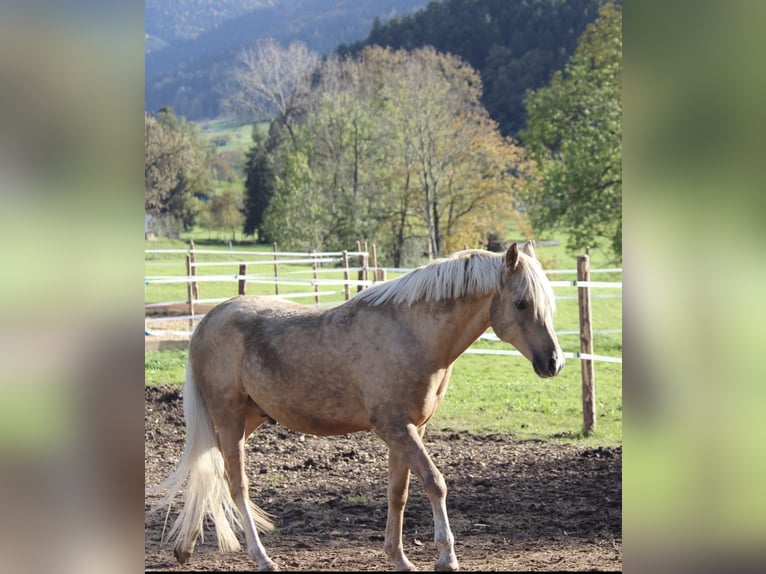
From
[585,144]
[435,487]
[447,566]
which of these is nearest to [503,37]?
[585,144]

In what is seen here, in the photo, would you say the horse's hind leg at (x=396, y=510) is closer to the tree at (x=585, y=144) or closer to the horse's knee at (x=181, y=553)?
the horse's knee at (x=181, y=553)

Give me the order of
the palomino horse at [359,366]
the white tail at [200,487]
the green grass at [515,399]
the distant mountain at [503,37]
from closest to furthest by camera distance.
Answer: the palomino horse at [359,366] → the white tail at [200,487] → the green grass at [515,399] → the distant mountain at [503,37]

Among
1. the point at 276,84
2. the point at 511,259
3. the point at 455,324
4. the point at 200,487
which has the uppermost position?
the point at 276,84

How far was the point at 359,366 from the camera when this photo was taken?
3.51 m

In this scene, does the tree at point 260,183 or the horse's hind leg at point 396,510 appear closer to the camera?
the horse's hind leg at point 396,510

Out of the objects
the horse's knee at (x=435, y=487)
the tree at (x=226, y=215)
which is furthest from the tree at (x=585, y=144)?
the tree at (x=226, y=215)

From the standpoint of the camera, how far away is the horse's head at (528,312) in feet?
10.6

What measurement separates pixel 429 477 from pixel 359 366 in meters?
0.59

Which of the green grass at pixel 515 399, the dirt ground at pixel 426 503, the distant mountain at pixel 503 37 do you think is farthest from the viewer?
the distant mountain at pixel 503 37

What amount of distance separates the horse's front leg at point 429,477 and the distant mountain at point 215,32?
51.7 meters

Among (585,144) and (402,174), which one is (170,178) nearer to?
(402,174)
